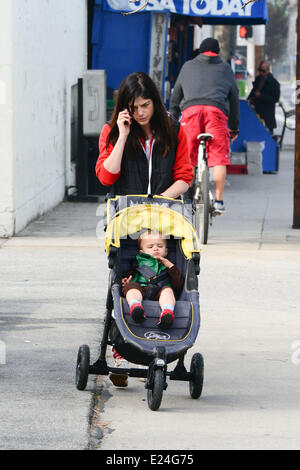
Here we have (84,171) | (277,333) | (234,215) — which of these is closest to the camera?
(277,333)

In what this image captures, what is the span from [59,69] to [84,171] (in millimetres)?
1471

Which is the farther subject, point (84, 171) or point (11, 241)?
point (84, 171)

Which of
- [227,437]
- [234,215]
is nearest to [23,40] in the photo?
[234,215]

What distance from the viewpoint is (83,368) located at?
6027 mm

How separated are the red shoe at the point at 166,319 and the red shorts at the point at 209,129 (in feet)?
19.9

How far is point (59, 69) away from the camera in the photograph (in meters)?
14.8

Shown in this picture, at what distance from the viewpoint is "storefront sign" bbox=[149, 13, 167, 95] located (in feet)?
57.9

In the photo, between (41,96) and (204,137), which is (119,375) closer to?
(204,137)

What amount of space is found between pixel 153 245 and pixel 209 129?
229 inches

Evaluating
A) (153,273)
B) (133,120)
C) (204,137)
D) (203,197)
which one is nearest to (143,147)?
(133,120)

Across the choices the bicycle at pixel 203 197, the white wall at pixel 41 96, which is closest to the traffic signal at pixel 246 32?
the white wall at pixel 41 96

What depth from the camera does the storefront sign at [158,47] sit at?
17.6 meters

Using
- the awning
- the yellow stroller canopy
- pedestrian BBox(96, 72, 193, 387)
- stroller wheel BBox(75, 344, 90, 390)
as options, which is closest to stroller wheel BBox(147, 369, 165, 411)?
stroller wheel BBox(75, 344, 90, 390)

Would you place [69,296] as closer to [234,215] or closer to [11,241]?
[11,241]
